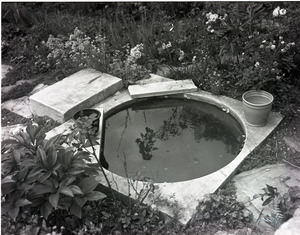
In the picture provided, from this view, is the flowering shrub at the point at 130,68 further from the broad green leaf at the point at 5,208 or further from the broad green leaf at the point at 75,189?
the broad green leaf at the point at 5,208

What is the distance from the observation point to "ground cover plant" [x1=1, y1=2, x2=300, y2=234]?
297cm

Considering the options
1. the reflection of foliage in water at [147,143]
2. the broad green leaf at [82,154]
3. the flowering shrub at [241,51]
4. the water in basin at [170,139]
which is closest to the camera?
the broad green leaf at [82,154]

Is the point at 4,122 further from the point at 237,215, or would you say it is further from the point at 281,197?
the point at 281,197

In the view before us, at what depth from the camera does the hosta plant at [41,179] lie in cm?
267

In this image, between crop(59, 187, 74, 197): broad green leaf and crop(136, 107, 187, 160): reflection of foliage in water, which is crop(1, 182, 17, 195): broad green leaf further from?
crop(136, 107, 187, 160): reflection of foliage in water

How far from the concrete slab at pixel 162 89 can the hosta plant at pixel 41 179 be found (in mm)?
1578

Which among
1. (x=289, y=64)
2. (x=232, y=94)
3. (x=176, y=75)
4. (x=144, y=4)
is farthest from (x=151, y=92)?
(x=144, y=4)

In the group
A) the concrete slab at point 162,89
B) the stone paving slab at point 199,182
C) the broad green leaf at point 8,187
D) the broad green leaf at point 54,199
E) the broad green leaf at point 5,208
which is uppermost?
the broad green leaf at point 8,187

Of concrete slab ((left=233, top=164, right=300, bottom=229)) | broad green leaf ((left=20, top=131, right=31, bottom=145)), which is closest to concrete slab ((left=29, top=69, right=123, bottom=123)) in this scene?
broad green leaf ((left=20, top=131, right=31, bottom=145))

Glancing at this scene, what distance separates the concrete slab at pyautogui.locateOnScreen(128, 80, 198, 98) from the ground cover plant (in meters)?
0.17

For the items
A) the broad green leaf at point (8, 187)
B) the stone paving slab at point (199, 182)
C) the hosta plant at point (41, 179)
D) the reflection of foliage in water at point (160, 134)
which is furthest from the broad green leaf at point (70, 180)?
the reflection of foliage in water at point (160, 134)

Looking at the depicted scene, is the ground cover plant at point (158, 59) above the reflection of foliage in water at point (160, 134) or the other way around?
above

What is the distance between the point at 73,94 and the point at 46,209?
1894 mm

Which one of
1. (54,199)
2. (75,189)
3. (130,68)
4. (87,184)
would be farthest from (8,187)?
(130,68)
